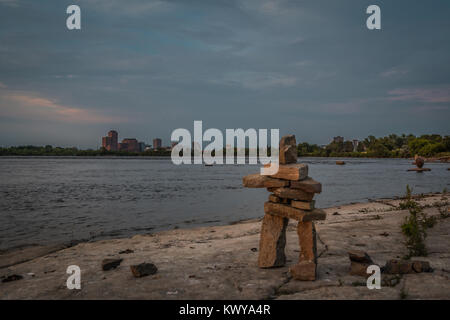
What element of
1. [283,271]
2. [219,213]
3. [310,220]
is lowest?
[219,213]

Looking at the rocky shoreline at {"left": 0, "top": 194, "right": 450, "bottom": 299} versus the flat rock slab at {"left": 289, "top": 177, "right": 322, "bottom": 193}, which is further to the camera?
the flat rock slab at {"left": 289, "top": 177, "right": 322, "bottom": 193}

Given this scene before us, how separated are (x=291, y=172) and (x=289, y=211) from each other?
83 cm

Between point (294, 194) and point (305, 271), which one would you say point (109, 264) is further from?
point (294, 194)

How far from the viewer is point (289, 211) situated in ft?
21.5

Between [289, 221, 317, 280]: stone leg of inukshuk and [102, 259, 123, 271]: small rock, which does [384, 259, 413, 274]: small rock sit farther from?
[102, 259, 123, 271]: small rock

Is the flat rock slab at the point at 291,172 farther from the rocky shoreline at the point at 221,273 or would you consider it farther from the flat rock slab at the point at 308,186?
the rocky shoreline at the point at 221,273

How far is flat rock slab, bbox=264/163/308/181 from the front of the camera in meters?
6.39

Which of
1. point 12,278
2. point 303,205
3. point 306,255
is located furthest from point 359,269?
point 12,278

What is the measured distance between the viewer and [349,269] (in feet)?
22.3

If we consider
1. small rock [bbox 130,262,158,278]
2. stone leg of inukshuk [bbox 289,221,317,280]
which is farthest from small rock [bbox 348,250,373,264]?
small rock [bbox 130,262,158,278]
